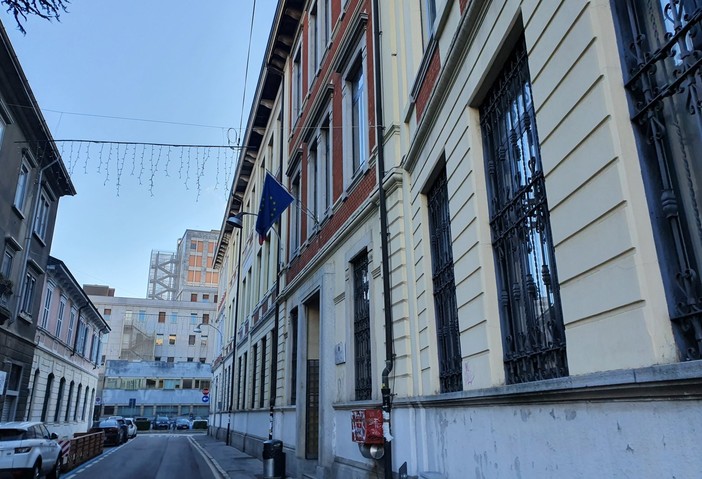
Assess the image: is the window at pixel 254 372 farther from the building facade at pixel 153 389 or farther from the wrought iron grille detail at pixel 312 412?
the building facade at pixel 153 389

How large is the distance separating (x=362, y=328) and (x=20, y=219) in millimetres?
17236

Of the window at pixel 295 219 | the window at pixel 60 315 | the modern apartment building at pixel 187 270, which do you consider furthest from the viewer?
the modern apartment building at pixel 187 270

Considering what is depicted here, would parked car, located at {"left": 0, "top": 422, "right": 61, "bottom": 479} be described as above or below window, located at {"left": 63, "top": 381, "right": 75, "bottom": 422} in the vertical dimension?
below

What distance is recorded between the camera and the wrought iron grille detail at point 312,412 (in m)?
13.5

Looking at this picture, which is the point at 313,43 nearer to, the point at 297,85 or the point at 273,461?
the point at 297,85

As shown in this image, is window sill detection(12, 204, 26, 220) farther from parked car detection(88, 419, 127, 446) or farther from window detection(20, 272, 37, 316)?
parked car detection(88, 419, 127, 446)

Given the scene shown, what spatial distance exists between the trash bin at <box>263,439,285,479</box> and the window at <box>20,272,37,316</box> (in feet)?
46.8

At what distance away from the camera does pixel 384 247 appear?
8891 mm

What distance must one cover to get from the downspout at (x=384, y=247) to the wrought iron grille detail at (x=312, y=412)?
5.80 m

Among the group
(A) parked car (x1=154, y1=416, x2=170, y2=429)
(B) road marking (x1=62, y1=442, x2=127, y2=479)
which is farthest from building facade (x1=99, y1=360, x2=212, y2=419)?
(B) road marking (x1=62, y1=442, x2=127, y2=479)

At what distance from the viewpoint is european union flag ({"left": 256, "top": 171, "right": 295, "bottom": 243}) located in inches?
559

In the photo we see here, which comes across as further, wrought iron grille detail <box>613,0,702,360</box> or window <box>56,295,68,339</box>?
window <box>56,295,68,339</box>

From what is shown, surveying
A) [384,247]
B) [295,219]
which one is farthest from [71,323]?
[384,247]

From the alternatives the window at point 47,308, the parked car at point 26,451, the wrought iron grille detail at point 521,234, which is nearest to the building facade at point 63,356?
the window at point 47,308
